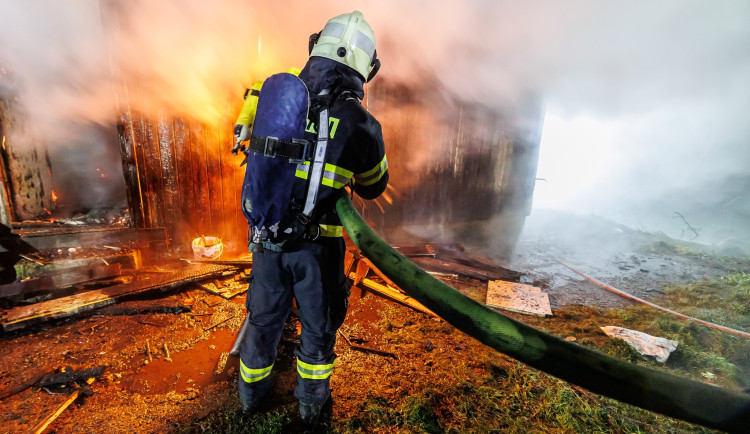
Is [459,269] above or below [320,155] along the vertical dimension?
below

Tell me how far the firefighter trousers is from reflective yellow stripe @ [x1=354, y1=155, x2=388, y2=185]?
51 cm

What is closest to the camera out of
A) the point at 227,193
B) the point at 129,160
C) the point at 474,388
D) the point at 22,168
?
the point at 474,388

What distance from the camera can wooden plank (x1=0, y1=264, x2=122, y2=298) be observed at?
361 centimetres

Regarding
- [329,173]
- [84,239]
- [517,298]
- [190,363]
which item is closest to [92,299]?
[84,239]

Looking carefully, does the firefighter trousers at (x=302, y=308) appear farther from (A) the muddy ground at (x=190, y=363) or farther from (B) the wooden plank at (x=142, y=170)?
(B) the wooden plank at (x=142, y=170)

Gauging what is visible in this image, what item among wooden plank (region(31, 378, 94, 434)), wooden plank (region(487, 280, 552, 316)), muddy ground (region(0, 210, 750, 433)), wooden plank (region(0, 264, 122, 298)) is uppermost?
wooden plank (region(0, 264, 122, 298))

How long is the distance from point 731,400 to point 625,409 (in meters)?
2.23

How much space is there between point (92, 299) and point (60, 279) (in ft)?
2.49

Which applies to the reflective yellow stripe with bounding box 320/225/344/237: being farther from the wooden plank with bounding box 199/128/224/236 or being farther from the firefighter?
the wooden plank with bounding box 199/128/224/236

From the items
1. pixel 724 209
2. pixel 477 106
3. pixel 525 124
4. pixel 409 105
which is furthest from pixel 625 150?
pixel 409 105

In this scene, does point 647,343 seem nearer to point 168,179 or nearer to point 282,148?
point 282,148

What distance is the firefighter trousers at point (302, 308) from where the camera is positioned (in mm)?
2162

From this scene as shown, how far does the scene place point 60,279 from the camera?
13.0ft

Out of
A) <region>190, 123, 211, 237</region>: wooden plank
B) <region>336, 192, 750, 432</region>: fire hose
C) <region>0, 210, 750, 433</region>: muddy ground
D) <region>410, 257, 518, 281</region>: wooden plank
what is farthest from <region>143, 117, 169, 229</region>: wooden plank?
<region>336, 192, 750, 432</region>: fire hose
